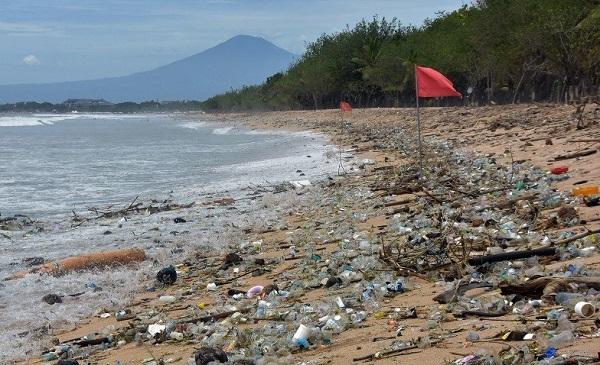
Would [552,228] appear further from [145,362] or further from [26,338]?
[26,338]

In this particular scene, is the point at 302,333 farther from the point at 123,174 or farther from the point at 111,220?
the point at 123,174

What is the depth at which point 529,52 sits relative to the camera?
35.7m

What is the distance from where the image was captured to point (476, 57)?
45719 mm

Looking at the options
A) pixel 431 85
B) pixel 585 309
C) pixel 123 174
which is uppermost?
pixel 431 85

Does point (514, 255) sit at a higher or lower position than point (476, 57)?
lower

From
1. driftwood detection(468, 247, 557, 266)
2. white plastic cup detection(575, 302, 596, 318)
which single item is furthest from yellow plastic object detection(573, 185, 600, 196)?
white plastic cup detection(575, 302, 596, 318)

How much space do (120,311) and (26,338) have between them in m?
0.92

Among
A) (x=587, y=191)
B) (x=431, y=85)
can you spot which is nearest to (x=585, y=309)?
(x=587, y=191)

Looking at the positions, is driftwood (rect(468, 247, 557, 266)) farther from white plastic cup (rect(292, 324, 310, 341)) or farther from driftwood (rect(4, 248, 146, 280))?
driftwood (rect(4, 248, 146, 280))

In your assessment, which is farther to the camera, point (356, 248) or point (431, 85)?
point (431, 85)

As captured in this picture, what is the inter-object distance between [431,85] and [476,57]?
119ft

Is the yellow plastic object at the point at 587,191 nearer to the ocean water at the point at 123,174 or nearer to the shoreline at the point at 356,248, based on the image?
the shoreline at the point at 356,248

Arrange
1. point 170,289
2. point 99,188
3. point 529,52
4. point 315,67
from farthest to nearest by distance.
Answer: point 315,67, point 529,52, point 99,188, point 170,289

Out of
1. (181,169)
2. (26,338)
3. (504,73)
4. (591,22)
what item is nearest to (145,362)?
(26,338)
